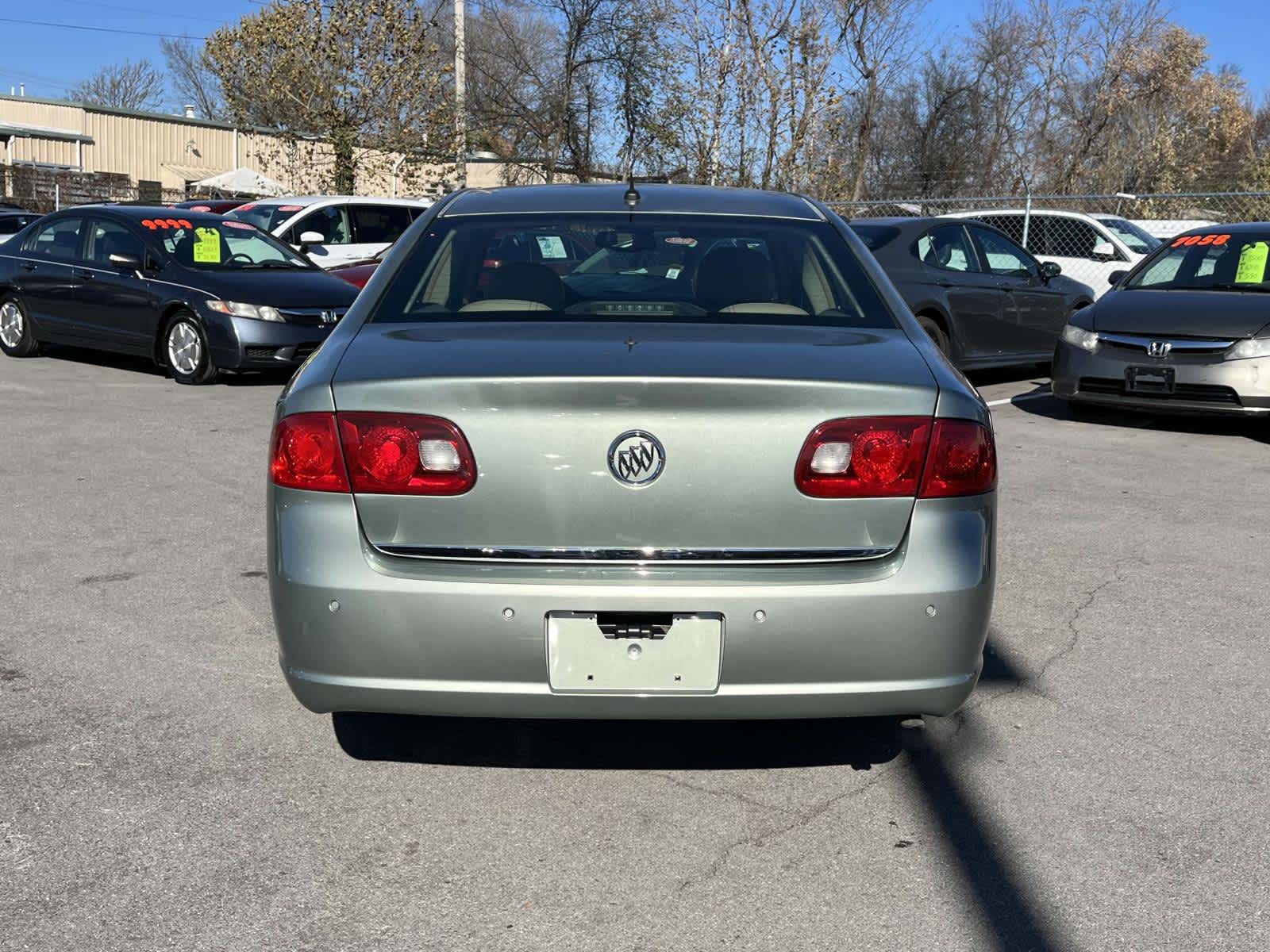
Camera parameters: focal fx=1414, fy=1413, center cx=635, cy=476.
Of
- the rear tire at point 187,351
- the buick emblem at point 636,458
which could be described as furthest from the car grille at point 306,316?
the buick emblem at point 636,458

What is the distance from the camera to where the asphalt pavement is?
9.65ft

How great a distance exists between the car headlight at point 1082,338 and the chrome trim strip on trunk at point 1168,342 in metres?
0.05

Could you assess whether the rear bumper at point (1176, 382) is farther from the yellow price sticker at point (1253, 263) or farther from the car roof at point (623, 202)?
the car roof at point (623, 202)

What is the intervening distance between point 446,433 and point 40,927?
4.28 ft

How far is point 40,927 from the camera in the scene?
2865mm

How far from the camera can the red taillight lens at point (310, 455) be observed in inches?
125

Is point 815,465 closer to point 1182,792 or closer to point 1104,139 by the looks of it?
point 1182,792

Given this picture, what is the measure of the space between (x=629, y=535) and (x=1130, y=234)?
55.2ft

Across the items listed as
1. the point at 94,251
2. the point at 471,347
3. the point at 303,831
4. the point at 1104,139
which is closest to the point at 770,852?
the point at 303,831

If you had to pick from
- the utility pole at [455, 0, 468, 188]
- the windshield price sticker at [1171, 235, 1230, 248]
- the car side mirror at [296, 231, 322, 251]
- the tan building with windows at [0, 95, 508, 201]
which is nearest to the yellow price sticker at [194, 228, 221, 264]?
the car side mirror at [296, 231, 322, 251]

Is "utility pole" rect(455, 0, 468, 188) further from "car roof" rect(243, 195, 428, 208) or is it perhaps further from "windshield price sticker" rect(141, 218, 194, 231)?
"windshield price sticker" rect(141, 218, 194, 231)

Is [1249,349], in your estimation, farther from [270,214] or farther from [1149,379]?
[270,214]

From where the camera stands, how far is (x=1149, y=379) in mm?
9750

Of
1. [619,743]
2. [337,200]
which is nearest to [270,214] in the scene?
[337,200]
